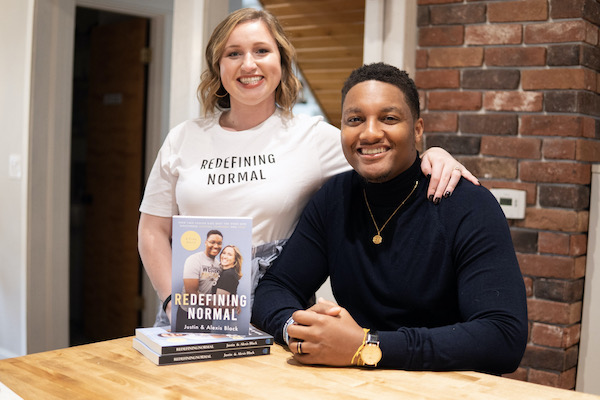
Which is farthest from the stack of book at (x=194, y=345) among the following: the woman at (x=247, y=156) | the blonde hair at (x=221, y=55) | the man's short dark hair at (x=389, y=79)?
the blonde hair at (x=221, y=55)

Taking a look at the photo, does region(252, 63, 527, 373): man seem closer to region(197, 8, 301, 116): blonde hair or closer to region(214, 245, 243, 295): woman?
region(214, 245, 243, 295): woman

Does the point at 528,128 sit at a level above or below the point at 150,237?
above

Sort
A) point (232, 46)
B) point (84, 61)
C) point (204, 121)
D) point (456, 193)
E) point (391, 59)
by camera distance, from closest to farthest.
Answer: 1. point (456, 193)
2. point (232, 46)
3. point (204, 121)
4. point (391, 59)
5. point (84, 61)

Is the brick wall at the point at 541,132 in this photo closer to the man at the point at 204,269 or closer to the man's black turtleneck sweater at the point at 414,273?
the man's black turtleneck sweater at the point at 414,273

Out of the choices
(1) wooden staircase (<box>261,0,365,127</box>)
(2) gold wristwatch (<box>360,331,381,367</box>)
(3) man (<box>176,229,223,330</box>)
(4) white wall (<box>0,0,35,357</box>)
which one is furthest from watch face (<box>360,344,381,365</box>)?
(1) wooden staircase (<box>261,0,365,127</box>)

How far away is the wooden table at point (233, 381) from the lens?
1.11 meters

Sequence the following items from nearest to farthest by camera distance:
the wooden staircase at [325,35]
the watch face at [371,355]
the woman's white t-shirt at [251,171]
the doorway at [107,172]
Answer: the watch face at [371,355], the woman's white t-shirt at [251,171], the wooden staircase at [325,35], the doorway at [107,172]

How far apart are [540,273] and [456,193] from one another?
3.66 feet

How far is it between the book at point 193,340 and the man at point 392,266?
0.30 feet

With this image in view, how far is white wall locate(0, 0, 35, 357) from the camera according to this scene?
11.8 feet

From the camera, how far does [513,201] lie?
2.45m

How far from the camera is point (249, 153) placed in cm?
183

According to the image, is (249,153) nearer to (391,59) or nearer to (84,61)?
(391,59)

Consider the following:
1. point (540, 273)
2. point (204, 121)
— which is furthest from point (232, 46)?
point (540, 273)
